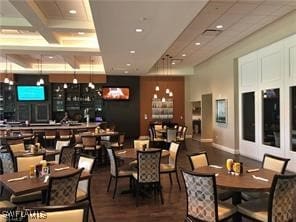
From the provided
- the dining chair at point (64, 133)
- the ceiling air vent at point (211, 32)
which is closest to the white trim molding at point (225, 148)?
the ceiling air vent at point (211, 32)

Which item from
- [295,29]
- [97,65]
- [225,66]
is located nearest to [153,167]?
[295,29]

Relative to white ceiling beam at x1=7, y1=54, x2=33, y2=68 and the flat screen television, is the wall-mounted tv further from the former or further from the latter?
white ceiling beam at x1=7, y1=54, x2=33, y2=68

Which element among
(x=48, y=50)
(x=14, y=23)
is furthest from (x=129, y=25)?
(x=48, y=50)

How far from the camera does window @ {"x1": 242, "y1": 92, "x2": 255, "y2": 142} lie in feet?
30.9

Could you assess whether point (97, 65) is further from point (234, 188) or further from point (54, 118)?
point (234, 188)

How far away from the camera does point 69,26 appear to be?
709cm

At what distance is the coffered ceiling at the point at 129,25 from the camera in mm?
5227

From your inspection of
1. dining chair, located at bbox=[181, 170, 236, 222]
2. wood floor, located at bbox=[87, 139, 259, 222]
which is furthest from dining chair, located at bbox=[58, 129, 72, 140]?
dining chair, located at bbox=[181, 170, 236, 222]

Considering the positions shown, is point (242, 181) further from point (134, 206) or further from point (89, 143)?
point (89, 143)

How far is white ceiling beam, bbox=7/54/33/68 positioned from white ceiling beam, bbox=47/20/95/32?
183 inches

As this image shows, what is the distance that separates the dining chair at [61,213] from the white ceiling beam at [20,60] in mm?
9958

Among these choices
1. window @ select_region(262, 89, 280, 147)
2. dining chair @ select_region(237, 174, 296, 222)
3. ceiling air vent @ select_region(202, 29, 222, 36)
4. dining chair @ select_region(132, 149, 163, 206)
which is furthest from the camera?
ceiling air vent @ select_region(202, 29, 222, 36)

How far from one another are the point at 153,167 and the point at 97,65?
10970 mm

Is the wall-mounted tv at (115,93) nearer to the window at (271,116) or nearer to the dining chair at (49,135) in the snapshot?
the dining chair at (49,135)
